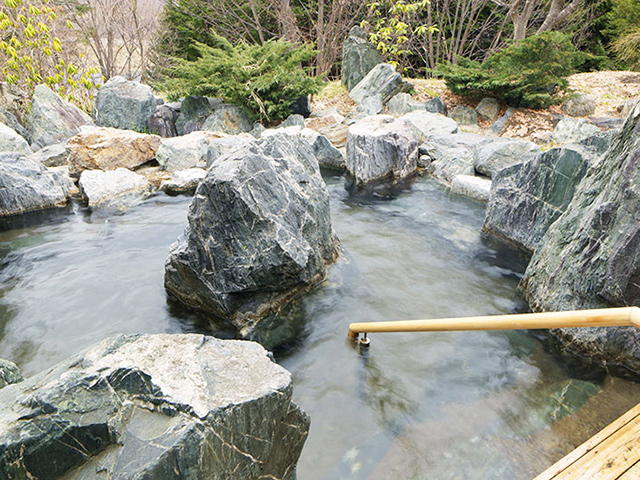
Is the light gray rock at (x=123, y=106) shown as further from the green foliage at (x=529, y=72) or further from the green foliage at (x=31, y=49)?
the green foliage at (x=529, y=72)

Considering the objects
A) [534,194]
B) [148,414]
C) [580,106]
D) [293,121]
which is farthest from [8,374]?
[580,106]

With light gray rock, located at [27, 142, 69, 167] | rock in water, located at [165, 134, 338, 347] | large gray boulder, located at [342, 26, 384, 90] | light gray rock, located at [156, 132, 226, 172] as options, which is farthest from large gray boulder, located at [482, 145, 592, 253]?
large gray boulder, located at [342, 26, 384, 90]

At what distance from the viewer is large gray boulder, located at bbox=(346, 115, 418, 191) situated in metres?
7.84

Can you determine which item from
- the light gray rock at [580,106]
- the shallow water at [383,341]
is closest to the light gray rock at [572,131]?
the light gray rock at [580,106]

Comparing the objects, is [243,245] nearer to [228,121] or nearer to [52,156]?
[52,156]

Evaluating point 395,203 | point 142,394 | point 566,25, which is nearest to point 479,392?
point 142,394

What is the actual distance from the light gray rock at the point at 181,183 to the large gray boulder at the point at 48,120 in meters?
3.85

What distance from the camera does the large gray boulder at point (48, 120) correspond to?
918 cm

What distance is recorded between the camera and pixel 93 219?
20.4 ft

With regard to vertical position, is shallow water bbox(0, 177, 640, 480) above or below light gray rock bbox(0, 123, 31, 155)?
below

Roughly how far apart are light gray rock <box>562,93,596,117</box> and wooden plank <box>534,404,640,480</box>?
32.7 ft

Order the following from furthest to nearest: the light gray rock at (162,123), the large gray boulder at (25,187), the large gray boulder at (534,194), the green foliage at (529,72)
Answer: the light gray rock at (162,123) < the green foliage at (529,72) < the large gray boulder at (25,187) < the large gray boulder at (534,194)

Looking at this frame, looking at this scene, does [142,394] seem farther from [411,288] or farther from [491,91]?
[491,91]

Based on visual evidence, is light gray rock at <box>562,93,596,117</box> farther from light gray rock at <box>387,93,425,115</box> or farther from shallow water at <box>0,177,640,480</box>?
shallow water at <box>0,177,640,480</box>
